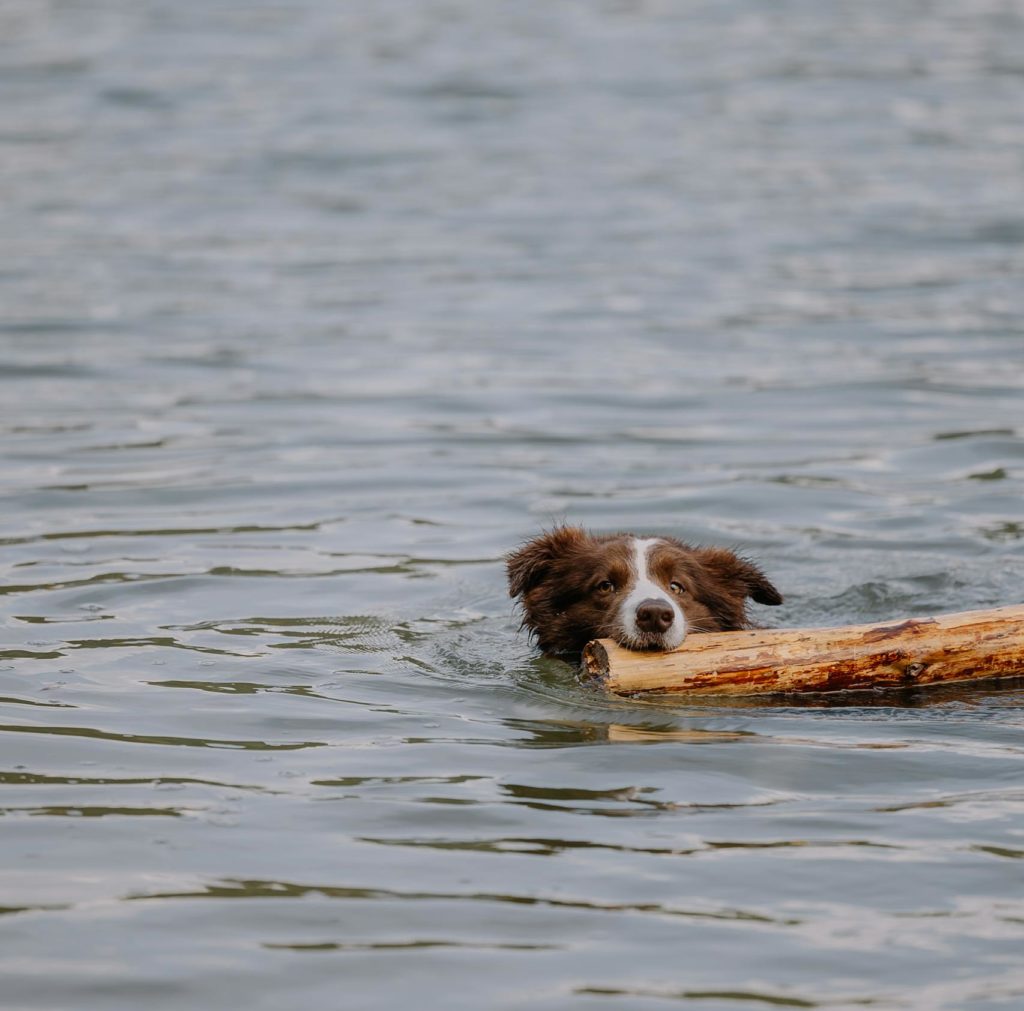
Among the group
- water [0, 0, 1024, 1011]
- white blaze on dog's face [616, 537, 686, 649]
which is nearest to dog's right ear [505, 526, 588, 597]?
water [0, 0, 1024, 1011]

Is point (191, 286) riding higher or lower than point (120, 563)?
higher

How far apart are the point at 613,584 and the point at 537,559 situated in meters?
0.58

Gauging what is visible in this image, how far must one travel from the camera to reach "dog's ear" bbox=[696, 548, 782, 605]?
9.48m

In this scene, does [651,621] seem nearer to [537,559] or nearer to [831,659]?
[831,659]

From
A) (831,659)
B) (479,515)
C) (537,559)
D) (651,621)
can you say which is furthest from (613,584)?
(479,515)

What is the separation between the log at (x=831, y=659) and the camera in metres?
8.20

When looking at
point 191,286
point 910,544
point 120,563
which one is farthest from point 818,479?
point 191,286

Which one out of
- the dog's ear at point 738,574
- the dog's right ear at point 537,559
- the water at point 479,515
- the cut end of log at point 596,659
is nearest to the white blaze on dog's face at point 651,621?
the cut end of log at point 596,659

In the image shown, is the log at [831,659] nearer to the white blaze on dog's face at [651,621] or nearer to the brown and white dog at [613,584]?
the white blaze on dog's face at [651,621]

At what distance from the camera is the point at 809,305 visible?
2066 cm

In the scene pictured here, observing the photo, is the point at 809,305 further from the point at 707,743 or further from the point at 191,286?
the point at 707,743

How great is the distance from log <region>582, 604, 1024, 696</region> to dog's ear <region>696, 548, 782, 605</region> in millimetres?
1115

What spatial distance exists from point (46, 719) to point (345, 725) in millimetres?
1271

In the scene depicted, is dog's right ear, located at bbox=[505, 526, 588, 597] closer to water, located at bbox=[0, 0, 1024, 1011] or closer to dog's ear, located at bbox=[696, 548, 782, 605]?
water, located at bbox=[0, 0, 1024, 1011]
